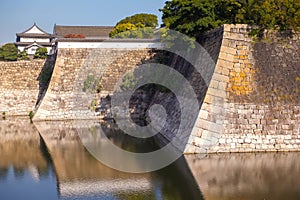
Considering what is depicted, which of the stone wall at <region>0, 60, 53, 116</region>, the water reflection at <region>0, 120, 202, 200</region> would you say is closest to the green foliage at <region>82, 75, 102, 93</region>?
the stone wall at <region>0, 60, 53, 116</region>

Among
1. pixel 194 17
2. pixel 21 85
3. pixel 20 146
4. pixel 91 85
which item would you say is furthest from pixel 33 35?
pixel 194 17

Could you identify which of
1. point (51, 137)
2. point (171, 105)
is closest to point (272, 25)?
point (171, 105)

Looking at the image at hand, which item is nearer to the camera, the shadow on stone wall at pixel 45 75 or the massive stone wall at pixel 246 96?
the massive stone wall at pixel 246 96

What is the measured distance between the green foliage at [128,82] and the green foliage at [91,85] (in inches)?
57.7

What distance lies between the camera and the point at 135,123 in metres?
23.4

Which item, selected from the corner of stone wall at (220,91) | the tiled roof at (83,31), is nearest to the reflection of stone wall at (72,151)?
the corner of stone wall at (220,91)

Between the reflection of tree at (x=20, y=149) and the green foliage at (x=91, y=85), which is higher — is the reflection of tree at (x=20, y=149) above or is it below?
below

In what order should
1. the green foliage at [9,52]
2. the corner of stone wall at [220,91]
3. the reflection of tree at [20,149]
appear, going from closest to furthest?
the reflection of tree at [20,149] < the corner of stone wall at [220,91] < the green foliage at [9,52]

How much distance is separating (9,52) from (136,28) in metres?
18.2

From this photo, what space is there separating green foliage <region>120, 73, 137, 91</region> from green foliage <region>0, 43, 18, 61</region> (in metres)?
22.4

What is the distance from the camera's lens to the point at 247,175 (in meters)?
11.9

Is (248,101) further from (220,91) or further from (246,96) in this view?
(220,91)

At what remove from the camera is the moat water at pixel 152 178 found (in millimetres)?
10414

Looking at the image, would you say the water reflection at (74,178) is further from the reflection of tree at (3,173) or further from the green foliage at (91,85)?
the green foliage at (91,85)
